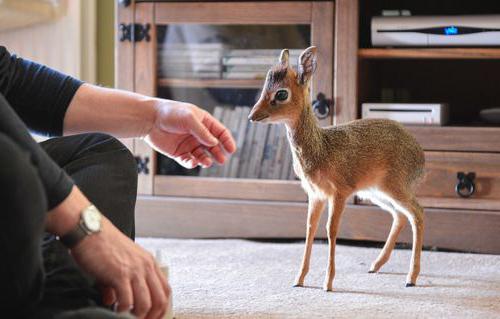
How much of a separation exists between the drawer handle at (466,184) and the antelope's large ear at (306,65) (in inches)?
26.5

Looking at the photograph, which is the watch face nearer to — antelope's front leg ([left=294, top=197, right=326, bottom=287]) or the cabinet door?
antelope's front leg ([left=294, top=197, right=326, bottom=287])

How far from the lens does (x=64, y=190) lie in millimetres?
833

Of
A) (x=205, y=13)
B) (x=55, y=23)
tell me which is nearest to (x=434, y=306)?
(x=205, y=13)

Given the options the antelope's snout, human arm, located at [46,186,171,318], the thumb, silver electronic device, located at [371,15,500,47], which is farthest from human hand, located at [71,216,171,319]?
silver electronic device, located at [371,15,500,47]

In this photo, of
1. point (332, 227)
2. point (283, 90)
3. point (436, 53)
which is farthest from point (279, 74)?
point (436, 53)

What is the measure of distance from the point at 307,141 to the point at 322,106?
55 cm

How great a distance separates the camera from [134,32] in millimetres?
2264

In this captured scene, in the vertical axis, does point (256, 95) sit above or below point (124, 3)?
below

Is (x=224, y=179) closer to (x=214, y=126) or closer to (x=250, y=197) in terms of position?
(x=250, y=197)

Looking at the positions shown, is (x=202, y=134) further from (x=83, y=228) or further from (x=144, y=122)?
(x=83, y=228)

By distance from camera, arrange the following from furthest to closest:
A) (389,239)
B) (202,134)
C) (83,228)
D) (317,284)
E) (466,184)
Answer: (466,184) < (389,239) < (317,284) < (202,134) < (83,228)

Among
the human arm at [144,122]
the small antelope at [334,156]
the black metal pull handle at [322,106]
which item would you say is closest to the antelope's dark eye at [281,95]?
the small antelope at [334,156]

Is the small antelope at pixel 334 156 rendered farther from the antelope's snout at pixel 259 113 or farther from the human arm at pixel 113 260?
the human arm at pixel 113 260

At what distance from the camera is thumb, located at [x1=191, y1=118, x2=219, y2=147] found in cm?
115
